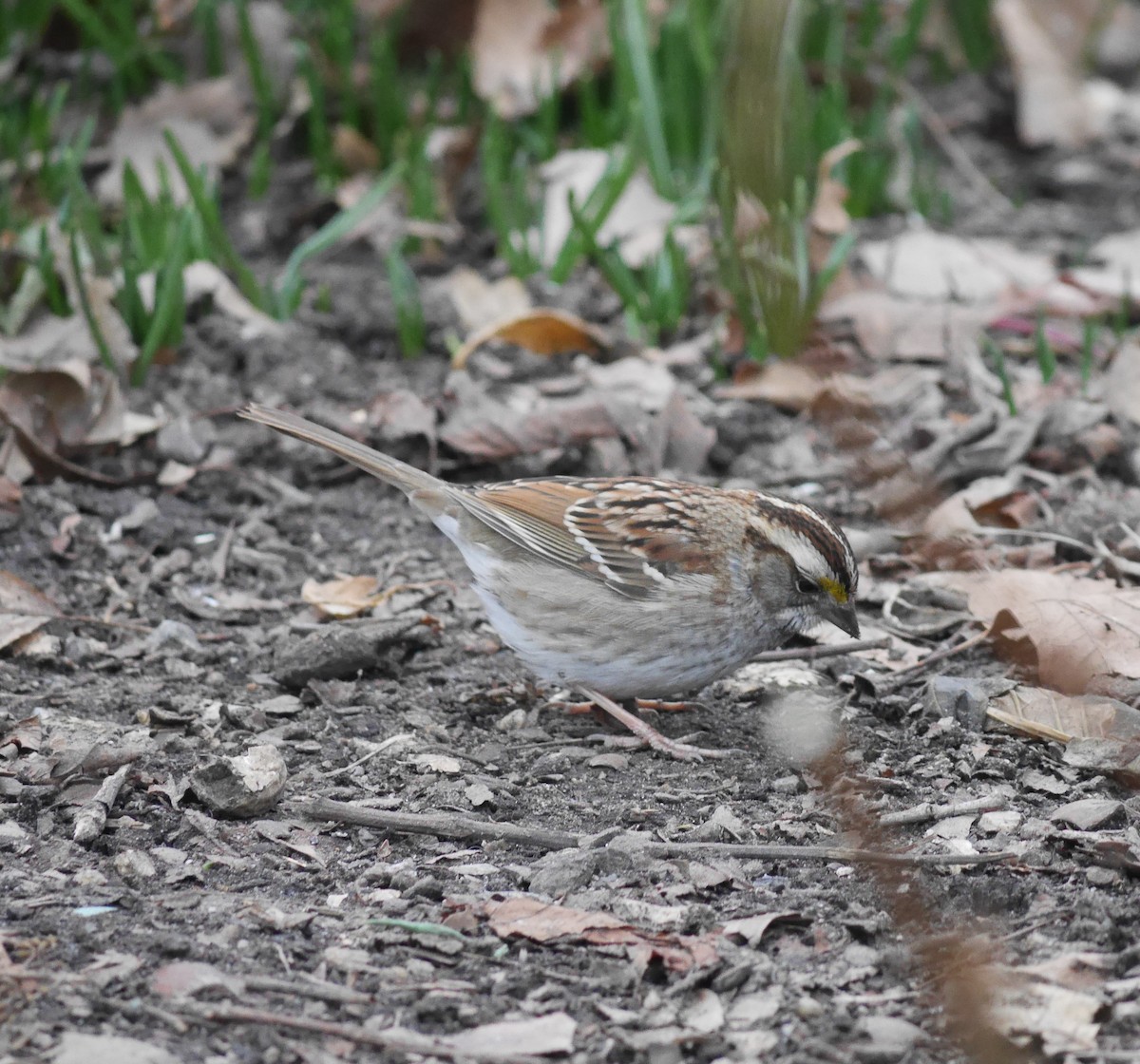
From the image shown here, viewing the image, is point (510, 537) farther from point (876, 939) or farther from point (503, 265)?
point (503, 265)

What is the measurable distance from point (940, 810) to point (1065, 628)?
0.78 m

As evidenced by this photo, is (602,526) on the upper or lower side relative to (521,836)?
upper

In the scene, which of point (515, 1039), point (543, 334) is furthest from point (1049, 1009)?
point (543, 334)

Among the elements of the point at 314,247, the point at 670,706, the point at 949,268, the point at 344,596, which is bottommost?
the point at 670,706

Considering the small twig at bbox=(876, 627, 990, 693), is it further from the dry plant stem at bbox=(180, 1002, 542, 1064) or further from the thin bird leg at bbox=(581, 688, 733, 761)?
the dry plant stem at bbox=(180, 1002, 542, 1064)

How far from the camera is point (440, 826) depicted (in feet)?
11.7

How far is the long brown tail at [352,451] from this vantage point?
476cm

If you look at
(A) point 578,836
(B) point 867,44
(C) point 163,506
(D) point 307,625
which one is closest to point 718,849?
(A) point 578,836

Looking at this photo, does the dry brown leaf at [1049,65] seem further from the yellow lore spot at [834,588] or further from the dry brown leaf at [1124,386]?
the yellow lore spot at [834,588]

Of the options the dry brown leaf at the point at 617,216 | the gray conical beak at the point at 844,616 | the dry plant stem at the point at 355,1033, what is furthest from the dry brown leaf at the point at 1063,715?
the dry brown leaf at the point at 617,216

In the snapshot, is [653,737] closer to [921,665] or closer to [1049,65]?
[921,665]

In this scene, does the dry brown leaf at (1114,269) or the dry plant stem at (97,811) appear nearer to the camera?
the dry plant stem at (97,811)

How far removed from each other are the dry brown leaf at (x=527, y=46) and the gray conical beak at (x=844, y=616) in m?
4.33

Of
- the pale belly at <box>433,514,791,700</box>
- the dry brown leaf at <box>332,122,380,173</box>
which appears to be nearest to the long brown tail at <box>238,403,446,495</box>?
the pale belly at <box>433,514,791,700</box>
